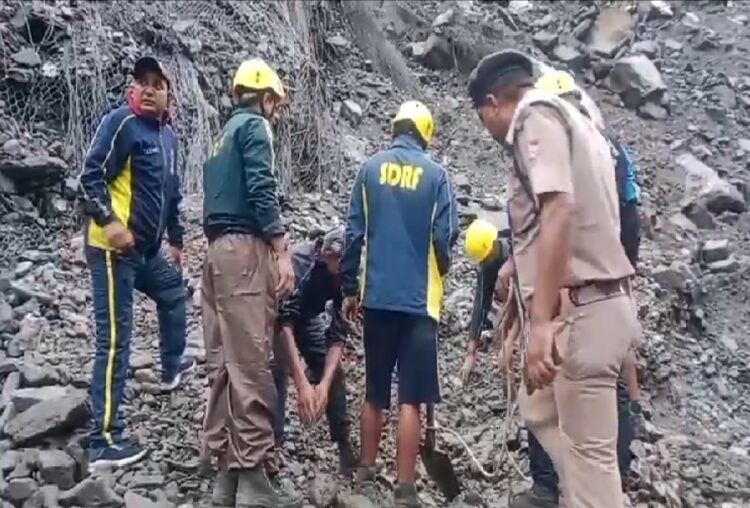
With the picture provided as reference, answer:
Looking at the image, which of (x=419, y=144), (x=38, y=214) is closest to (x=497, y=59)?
(x=419, y=144)

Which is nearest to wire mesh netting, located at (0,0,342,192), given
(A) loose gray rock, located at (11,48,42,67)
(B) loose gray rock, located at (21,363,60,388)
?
(A) loose gray rock, located at (11,48,42,67)

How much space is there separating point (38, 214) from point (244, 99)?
3884 mm

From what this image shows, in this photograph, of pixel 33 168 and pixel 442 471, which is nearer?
pixel 442 471

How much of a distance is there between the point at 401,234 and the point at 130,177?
134 centimetres

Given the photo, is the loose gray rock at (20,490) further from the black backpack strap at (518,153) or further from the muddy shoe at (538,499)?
the black backpack strap at (518,153)

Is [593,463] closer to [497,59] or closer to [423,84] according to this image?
[497,59]

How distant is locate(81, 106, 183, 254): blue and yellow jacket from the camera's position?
15.8 feet

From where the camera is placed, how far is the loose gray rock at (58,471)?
4641mm

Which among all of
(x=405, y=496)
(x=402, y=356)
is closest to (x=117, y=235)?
(x=402, y=356)

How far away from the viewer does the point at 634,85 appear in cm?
1199

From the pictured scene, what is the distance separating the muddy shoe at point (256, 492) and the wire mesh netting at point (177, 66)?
447 cm

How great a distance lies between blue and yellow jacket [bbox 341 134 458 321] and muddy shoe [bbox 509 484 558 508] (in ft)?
2.97

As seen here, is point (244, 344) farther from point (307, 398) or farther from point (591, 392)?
point (591, 392)

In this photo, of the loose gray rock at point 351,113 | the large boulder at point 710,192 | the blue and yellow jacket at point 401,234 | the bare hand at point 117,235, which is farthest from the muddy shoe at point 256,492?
the large boulder at point 710,192
